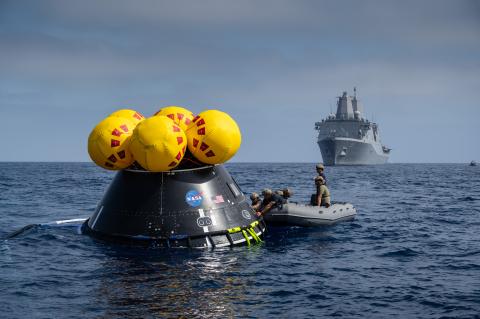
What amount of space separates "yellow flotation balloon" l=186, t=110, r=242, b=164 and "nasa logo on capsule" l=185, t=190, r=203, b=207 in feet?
3.32

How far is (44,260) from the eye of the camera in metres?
12.6

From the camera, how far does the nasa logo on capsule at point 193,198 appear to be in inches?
533

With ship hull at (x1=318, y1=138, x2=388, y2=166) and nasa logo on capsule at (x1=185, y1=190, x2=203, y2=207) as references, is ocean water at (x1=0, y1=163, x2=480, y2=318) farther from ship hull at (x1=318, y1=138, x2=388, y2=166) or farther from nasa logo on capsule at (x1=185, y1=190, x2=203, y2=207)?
ship hull at (x1=318, y1=138, x2=388, y2=166)

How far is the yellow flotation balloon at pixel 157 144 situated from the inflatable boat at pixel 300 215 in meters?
5.60

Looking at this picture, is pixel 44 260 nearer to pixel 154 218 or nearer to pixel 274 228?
pixel 154 218

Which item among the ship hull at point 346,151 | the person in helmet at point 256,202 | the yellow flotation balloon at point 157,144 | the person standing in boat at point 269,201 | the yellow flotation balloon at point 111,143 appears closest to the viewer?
the yellow flotation balloon at point 157,144

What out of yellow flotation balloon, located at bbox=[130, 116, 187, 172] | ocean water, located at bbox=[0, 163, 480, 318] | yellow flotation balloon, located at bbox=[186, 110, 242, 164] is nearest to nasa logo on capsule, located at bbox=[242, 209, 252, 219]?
ocean water, located at bbox=[0, 163, 480, 318]

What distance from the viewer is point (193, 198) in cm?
1360

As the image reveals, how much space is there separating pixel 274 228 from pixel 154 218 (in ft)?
18.8

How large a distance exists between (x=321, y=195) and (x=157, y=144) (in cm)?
826

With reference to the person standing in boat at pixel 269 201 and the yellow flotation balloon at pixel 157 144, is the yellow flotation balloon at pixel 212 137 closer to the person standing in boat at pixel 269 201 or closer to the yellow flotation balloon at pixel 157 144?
the yellow flotation balloon at pixel 157 144

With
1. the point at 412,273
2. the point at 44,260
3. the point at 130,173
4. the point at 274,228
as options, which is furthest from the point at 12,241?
the point at 412,273

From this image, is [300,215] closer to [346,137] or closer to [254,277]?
[254,277]

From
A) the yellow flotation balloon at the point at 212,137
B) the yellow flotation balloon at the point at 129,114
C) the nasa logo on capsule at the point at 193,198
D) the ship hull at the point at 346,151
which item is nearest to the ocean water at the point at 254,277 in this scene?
the nasa logo on capsule at the point at 193,198
